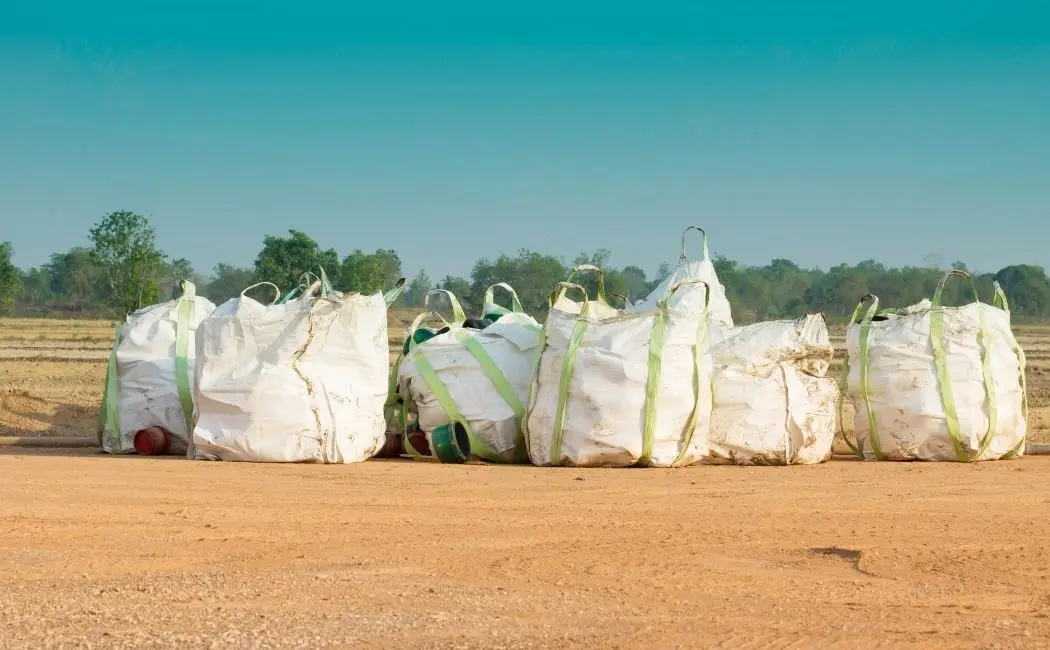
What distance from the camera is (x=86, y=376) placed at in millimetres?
18859

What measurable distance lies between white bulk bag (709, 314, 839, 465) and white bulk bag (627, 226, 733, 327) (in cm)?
72

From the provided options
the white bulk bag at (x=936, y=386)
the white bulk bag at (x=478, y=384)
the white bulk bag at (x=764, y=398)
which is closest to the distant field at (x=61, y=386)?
the white bulk bag at (x=478, y=384)

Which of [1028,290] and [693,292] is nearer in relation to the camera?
[693,292]

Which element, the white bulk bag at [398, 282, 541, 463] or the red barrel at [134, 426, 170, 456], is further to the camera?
the red barrel at [134, 426, 170, 456]

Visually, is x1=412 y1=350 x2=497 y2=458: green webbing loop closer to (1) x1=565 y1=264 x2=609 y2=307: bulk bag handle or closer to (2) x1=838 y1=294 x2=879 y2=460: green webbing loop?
(1) x1=565 y1=264 x2=609 y2=307: bulk bag handle

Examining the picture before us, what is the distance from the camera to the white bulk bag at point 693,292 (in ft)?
30.3

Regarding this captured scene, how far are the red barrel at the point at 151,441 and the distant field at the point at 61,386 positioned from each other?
1.83 meters

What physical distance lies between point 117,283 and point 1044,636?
30499 millimetres

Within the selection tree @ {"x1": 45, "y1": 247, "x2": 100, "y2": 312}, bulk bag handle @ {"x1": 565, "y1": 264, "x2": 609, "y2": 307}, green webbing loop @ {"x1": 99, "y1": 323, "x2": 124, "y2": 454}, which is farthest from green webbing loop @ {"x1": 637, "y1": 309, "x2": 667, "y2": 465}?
tree @ {"x1": 45, "y1": 247, "x2": 100, "y2": 312}

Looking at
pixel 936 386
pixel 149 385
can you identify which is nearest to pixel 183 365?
pixel 149 385

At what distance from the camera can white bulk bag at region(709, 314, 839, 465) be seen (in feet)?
26.5

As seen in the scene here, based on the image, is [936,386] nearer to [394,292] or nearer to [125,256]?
[394,292]

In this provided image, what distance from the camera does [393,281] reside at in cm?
5284

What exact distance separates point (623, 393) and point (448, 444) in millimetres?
1235
